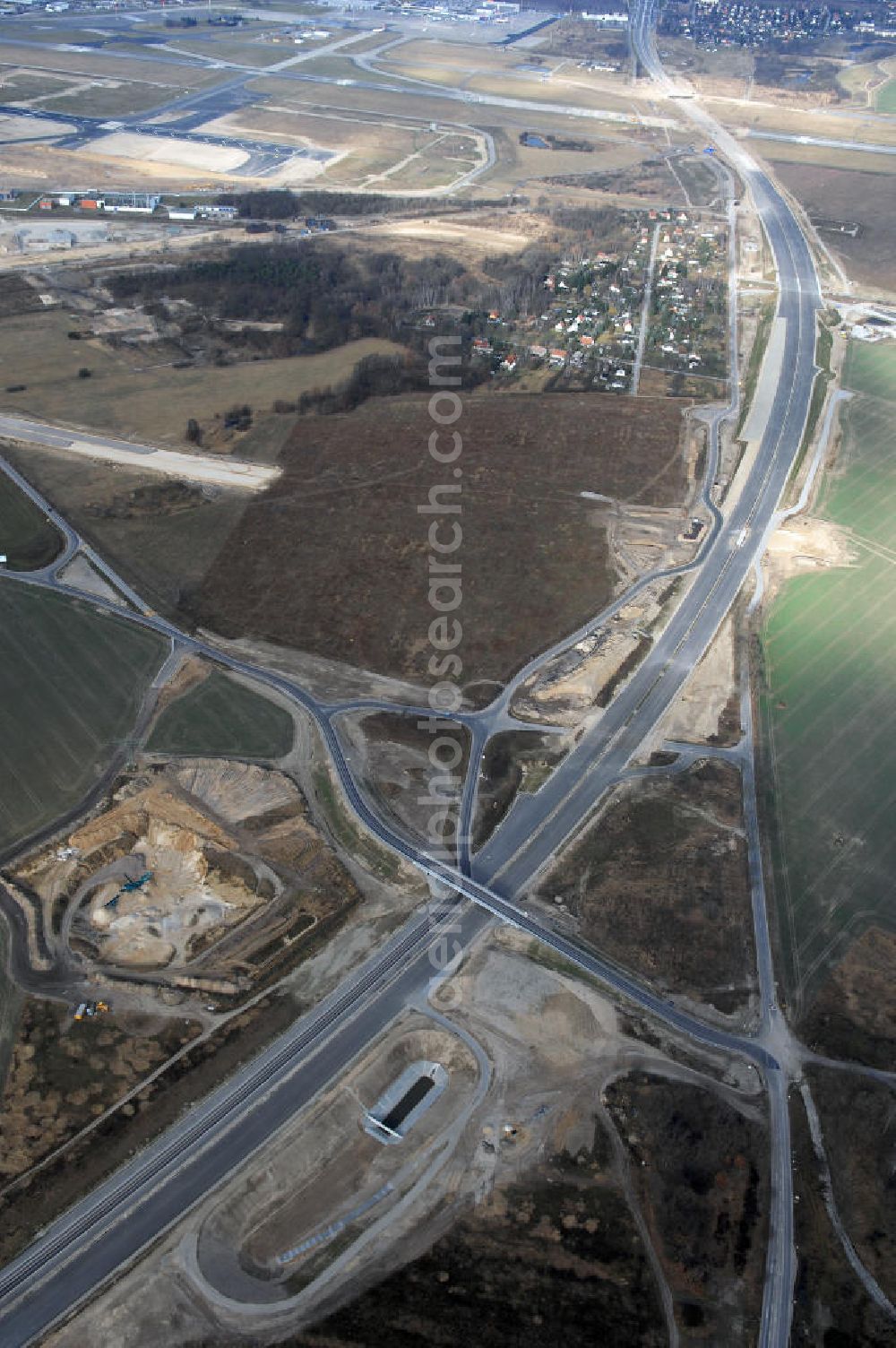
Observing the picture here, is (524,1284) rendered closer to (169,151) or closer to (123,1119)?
(123,1119)

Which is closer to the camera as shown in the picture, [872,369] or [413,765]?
[413,765]

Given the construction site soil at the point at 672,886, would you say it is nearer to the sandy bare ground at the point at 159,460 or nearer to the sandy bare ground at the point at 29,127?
the sandy bare ground at the point at 159,460

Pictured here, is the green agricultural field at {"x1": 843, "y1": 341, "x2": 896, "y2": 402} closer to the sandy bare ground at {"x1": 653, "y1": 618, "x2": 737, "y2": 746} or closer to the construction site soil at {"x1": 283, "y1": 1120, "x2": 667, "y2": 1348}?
the sandy bare ground at {"x1": 653, "y1": 618, "x2": 737, "y2": 746}

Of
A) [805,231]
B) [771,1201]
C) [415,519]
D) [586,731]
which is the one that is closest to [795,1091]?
[771,1201]

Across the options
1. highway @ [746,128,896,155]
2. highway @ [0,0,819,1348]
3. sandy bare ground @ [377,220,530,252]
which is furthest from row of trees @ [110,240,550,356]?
highway @ [746,128,896,155]

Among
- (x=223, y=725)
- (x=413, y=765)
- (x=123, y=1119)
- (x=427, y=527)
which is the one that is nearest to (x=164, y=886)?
(x=223, y=725)

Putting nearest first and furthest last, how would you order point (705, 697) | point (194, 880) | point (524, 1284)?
point (524, 1284) < point (194, 880) < point (705, 697)
